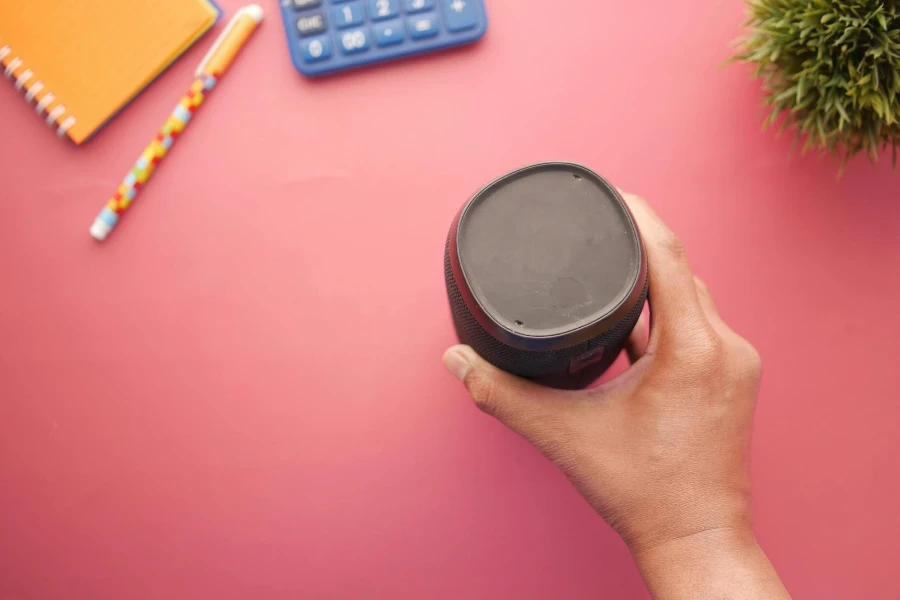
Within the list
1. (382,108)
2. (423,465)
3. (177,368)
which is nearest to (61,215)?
(177,368)

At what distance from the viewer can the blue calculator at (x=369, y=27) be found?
27.4 inches

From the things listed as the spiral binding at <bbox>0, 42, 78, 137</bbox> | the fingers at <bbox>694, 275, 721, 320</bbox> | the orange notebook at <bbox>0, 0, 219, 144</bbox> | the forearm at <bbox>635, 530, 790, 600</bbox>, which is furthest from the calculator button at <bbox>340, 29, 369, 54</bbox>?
the forearm at <bbox>635, 530, 790, 600</bbox>

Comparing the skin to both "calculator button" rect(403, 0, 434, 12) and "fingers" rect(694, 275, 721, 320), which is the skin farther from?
"calculator button" rect(403, 0, 434, 12)

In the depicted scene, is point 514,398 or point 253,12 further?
point 253,12

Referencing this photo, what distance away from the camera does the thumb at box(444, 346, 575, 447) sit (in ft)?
1.73

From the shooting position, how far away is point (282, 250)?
0.72m

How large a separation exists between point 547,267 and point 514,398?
123 mm

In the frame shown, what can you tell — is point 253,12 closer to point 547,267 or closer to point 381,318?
point 381,318

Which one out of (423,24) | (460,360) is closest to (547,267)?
(460,360)

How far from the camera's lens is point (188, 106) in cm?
71

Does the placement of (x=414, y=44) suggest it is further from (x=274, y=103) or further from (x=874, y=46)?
(x=874, y=46)

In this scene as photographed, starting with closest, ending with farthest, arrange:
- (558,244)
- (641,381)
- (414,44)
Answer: (558,244)
(641,381)
(414,44)

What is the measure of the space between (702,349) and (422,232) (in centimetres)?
30

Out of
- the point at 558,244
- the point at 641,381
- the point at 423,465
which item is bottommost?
the point at 423,465
